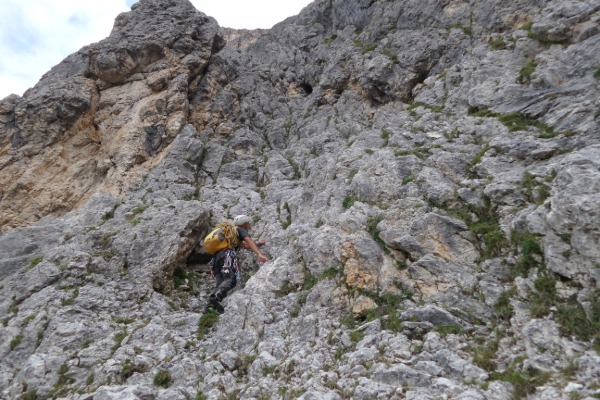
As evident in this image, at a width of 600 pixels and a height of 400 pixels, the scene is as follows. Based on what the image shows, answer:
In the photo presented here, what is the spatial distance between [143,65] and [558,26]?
80.6 feet

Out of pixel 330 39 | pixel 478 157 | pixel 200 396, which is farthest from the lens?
pixel 330 39

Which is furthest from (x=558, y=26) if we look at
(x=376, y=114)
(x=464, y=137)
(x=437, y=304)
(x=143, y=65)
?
(x=143, y=65)

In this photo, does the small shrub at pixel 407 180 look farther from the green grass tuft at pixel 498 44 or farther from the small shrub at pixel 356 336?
the green grass tuft at pixel 498 44

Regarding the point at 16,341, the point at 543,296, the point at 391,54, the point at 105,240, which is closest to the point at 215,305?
→ the point at 16,341

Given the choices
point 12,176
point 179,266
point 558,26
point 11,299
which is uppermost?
point 12,176

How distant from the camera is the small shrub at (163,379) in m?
11.0

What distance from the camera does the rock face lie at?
9.10 metres

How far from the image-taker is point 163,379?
437 inches

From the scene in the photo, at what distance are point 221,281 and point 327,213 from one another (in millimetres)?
4756

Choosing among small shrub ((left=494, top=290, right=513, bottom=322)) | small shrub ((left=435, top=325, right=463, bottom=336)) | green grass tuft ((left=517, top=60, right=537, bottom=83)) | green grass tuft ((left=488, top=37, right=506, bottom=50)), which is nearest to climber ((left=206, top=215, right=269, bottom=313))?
small shrub ((left=435, top=325, right=463, bottom=336))

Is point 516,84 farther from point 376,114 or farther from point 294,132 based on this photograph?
point 294,132

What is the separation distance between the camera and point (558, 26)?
1728cm

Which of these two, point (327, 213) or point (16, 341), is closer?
point (16, 341)

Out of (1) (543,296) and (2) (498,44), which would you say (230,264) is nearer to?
(1) (543,296)
